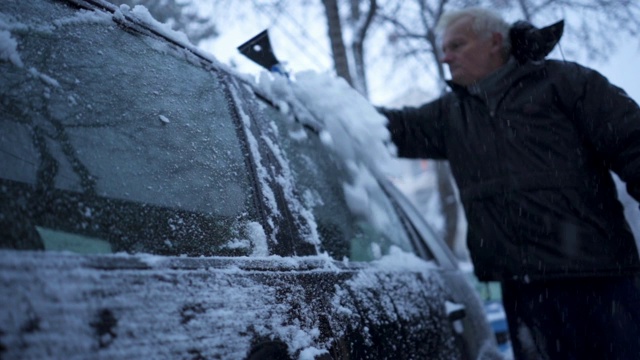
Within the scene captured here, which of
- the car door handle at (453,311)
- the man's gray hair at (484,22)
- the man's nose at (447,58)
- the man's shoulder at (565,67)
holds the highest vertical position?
the man's gray hair at (484,22)

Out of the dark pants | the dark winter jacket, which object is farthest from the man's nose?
the dark pants

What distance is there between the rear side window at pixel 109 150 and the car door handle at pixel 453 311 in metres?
1.02

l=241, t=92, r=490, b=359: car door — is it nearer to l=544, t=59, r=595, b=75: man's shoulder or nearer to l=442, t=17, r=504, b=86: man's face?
l=442, t=17, r=504, b=86: man's face

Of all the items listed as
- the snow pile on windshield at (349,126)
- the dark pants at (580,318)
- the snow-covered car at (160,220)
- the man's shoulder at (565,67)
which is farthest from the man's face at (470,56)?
the snow-covered car at (160,220)

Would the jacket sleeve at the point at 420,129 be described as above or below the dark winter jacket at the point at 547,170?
above

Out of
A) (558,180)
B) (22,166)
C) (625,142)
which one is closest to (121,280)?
(22,166)

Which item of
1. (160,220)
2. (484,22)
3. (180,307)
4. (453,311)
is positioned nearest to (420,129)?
(484,22)

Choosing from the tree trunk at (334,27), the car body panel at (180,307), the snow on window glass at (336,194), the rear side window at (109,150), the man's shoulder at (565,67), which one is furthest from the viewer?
the tree trunk at (334,27)

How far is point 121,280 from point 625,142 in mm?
1916

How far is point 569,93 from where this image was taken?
6.54 feet

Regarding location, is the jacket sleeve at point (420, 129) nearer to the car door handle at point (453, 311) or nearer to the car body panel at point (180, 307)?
the car door handle at point (453, 311)

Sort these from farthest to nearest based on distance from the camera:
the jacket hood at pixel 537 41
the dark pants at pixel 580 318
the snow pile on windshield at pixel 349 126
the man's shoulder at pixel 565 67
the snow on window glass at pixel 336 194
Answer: the jacket hood at pixel 537 41
the man's shoulder at pixel 565 67
the snow pile on windshield at pixel 349 126
the dark pants at pixel 580 318
the snow on window glass at pixel 336 194

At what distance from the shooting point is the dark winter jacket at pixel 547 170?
1815mm

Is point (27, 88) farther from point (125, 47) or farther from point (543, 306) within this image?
point (543, 306)
